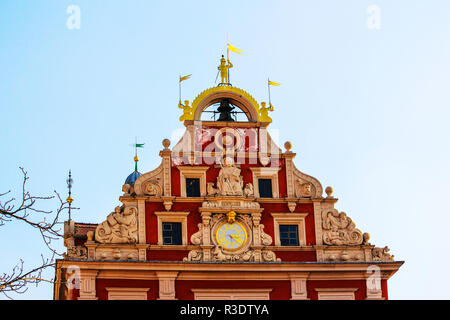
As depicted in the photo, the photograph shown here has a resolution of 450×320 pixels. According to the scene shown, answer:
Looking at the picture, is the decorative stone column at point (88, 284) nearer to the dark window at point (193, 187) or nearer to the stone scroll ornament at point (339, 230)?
the dark window at point (193, 187)

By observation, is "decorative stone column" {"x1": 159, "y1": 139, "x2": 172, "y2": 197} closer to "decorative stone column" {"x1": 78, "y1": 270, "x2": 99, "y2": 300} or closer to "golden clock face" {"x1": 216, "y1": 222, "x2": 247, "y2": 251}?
"golden clock face" {"x1": 216, "y1": 222, "x2": 247, "y2": 251}

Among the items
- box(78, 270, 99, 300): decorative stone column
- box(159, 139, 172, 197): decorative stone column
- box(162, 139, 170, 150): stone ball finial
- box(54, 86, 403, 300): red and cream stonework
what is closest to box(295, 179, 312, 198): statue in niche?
box(54, 86, 403, 300): red and cream stonework

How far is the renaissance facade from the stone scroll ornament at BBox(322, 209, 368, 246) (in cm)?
4

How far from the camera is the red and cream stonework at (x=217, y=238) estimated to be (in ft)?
125

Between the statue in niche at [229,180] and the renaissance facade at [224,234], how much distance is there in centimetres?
4

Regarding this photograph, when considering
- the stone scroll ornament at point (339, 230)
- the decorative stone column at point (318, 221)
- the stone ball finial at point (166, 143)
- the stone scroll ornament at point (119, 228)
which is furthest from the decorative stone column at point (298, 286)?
the stone ball finial at point (166, 143)

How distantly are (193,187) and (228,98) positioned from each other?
412cm

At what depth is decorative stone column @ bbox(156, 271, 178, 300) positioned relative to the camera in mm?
37906

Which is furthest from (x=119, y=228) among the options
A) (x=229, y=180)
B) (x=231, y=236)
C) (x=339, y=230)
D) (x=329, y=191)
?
(x=339, y=230)

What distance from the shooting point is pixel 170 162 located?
3981 centimetres

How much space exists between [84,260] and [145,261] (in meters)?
2.26

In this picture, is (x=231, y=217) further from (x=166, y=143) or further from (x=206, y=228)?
(x=166, y=143)
